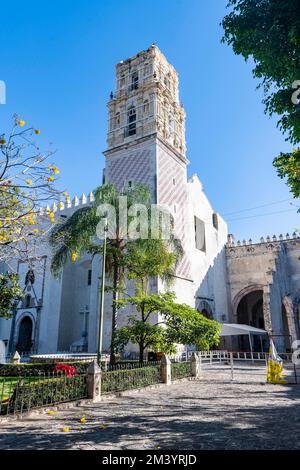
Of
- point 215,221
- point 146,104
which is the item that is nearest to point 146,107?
point 146,104

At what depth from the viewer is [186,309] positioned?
13.3 meters

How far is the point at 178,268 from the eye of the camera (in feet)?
78.3

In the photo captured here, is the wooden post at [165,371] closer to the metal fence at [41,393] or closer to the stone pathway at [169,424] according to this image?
the stone pathway at [169,424]

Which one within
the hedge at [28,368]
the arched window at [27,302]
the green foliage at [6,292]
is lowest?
the hedge at [28,368]

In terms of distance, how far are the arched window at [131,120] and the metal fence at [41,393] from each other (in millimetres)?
21608

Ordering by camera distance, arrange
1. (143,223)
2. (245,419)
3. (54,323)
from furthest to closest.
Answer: (54,323) < (143,223) < (245,419)

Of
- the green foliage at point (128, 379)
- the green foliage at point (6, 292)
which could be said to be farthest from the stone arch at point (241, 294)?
the green foliage at point (6, 292)

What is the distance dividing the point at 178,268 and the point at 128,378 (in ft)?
44.2

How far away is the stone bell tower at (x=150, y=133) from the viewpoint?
80.7 feet

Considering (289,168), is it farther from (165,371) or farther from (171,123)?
(171,123)
